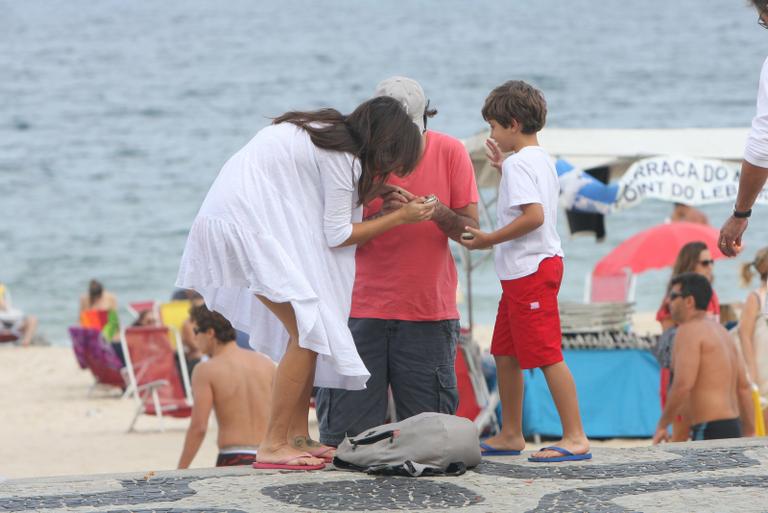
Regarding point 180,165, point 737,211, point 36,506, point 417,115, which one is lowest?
point 36,506

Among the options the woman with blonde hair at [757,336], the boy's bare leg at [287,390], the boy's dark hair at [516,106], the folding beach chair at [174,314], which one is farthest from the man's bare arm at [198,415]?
the folding beach chair at [174,314]

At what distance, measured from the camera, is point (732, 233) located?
3.89m

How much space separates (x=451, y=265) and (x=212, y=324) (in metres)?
1.59

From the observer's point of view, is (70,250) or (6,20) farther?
(6,20)

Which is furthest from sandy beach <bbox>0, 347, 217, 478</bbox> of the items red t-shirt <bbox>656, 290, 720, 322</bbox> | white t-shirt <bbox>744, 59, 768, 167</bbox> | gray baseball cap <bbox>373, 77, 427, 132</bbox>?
white t-shirt <bbox>744, 59, 768, 167</bbox>

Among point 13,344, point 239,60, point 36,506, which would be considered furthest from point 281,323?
point 239,60

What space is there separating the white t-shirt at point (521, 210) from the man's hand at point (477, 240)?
114 millimetres

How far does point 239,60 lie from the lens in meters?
66.7

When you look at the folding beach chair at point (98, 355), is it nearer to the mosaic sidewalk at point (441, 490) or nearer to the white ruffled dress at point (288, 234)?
the mosaic sidewalk at point (441, 490)

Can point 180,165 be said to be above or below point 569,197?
above

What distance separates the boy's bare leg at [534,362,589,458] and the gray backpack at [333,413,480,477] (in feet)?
1.29

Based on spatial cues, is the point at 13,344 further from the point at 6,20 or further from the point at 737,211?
the point at 6,20

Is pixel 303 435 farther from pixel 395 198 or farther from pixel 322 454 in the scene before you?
pixel 395 198

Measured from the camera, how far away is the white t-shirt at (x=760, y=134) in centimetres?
366
